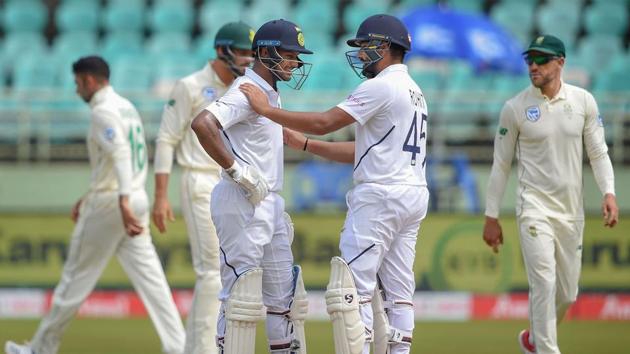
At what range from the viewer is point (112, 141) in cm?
855

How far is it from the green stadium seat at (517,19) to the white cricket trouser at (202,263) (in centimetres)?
1082

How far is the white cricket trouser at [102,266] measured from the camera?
866cm

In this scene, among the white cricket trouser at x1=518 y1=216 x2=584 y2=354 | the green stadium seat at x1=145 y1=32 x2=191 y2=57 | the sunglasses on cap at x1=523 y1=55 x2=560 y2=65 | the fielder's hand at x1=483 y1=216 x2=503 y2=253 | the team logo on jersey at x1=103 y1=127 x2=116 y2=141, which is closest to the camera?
the white cricket trouser at x1=518 y1=216 x2=584 y2=354

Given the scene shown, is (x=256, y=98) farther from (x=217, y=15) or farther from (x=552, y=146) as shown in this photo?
(x=217, y=15)

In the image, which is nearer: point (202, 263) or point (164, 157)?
point (202, 263)

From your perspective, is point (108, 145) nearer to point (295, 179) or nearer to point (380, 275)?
point (380, 275)

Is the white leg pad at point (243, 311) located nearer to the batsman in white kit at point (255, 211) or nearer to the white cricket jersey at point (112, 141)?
the batsman in white kit at point (255, 211)

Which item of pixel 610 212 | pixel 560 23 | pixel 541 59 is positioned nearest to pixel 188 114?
pixel 541 59

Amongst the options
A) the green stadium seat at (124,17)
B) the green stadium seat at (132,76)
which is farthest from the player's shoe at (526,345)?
the green stadium seat at (124,17)

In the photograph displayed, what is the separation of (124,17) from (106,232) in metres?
10.3

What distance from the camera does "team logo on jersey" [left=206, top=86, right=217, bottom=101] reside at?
333 inches

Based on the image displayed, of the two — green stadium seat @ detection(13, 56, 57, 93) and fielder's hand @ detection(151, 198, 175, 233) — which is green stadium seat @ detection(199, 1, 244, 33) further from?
fielder's hand @ detection(151, 198, 175, 233)

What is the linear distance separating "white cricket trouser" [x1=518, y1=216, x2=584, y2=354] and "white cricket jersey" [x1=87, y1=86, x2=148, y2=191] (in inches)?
107

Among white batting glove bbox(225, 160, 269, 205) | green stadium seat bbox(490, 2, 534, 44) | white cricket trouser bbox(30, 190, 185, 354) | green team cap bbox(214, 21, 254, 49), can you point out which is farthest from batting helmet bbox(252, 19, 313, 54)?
green stadium seat bbox(490, 2, 534, 44)
